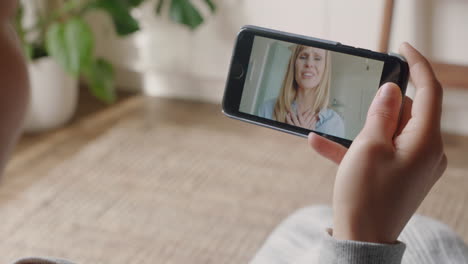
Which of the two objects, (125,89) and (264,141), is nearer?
(264,141)

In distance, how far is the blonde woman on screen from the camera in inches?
26.5

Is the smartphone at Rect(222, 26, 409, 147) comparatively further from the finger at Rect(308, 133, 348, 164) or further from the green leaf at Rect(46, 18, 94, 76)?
the green leaf at Rect(46, 18, 94, 76)

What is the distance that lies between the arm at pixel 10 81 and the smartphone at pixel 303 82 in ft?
1.36

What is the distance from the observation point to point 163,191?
150 centimetres

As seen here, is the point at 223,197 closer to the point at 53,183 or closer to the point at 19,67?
the point at 53,183

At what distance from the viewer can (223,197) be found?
147 cm

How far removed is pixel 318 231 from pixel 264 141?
829 mm

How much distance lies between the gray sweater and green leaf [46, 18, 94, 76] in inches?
35.6

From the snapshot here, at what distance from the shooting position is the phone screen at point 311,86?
669 millimetres

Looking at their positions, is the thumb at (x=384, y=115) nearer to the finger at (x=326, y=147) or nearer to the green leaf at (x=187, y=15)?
the finger at (x=326, y=147)

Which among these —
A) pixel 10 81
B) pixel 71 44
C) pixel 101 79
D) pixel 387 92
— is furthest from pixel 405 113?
pixel 101 79

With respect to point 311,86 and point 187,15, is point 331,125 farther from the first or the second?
A: point 187,15

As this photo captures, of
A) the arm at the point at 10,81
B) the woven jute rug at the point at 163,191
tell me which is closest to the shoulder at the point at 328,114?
the arm at the point at 10,81

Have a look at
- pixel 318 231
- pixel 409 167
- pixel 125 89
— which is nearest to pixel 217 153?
pixel 125 89
